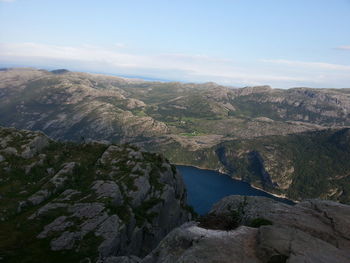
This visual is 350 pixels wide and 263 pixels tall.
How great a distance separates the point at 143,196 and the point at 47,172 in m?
40.8

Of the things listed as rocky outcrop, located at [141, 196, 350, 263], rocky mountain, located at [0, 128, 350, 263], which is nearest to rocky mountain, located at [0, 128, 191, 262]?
rocky mountain, located at [0, 128, 350, 263]

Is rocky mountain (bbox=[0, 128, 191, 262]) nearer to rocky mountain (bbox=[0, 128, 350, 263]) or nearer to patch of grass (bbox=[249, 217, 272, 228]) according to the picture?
rocky mountain (bbox=[0, 128, 350, 263])

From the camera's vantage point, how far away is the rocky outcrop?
33.1m

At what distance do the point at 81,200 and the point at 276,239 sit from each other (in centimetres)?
7740

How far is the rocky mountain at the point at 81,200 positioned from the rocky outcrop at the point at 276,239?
35.4 metres

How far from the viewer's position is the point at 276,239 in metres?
34.7

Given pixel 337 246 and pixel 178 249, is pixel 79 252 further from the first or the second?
Result: pixel 337 246

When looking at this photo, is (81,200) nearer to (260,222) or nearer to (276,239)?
(260,222)

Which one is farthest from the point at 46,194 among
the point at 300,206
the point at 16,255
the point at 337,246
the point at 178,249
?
the point at 337,246

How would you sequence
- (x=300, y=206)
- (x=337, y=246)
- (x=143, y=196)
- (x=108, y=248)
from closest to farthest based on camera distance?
(x=337, y=246), (x=300, y=206), (x=108, y=248), (x=143, y=196)

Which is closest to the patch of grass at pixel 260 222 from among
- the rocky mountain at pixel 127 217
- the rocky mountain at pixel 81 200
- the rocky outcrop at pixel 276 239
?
the rocky outcrop at pixel 276 239

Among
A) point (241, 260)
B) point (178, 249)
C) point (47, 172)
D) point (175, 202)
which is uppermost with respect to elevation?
point (241, 260)

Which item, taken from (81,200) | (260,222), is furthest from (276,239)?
(81,200)

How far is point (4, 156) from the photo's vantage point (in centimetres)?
11925
